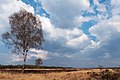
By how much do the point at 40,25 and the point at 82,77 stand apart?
28318mm

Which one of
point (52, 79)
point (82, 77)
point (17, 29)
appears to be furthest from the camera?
point (17, 29)

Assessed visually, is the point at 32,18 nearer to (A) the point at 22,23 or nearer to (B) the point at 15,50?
(A) the point at 22,23

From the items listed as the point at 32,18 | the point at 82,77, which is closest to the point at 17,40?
the point at 32,18

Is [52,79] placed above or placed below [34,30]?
below

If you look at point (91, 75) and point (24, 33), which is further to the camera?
point (24, 33)

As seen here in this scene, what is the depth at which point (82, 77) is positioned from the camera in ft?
157

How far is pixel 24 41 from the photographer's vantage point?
7131 cm

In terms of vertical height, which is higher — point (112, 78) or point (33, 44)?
point (33, 44)

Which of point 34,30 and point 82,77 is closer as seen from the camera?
point 82,77

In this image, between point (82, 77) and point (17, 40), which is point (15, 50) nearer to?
point (17, 40)

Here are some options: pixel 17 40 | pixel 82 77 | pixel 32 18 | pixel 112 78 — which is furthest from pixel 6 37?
pixel 112 78

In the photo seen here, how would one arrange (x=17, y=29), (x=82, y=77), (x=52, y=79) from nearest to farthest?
(x=52, y=79) → (x=82, y=77) → (x=17, y=29)

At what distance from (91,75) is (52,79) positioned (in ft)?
25.5

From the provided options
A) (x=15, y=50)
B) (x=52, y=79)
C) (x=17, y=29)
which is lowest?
(x=52, y=79)
